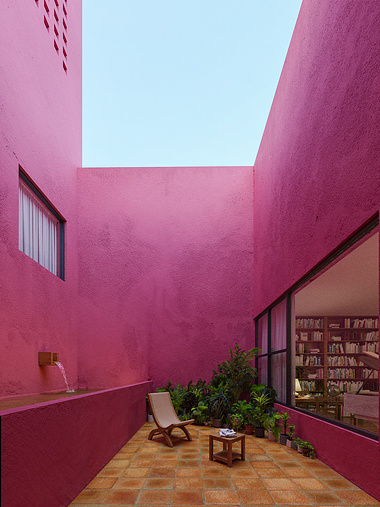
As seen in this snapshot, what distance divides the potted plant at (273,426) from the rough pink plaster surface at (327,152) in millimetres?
398

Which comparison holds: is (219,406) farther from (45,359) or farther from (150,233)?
(150,233)

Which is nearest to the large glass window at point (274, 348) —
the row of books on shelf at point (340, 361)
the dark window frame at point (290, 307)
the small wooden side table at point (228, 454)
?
the dark window frame at point (290, 307)

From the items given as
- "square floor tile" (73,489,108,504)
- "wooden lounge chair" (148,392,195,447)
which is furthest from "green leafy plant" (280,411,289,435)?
"square floor tile" (73,489,108,504)

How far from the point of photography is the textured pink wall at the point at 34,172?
5.04 metres

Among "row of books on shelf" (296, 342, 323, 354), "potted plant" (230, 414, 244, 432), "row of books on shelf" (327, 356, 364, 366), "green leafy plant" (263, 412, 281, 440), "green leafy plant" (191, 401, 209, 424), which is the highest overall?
"row of books on shelf" (296, 342, 323, 354)

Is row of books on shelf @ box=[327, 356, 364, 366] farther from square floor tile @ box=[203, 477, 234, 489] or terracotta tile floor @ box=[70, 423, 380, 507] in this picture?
square floor tile @ box=[203, 477, 234, 489]

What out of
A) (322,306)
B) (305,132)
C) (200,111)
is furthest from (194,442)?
(200,111)

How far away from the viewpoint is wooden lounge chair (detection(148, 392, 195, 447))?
5395 millimetres

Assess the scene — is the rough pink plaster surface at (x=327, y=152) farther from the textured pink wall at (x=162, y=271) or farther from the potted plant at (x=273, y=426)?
the textured pink wall at (x=162, y=271)

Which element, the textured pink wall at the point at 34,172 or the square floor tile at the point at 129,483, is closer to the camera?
the square floor tile at the point at 129,483

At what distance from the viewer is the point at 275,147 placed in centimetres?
→ 661

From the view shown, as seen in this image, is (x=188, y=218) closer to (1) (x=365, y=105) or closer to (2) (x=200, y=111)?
(1) (x=365, y=105)

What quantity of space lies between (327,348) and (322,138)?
5046mm

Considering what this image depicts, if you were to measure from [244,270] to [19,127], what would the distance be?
5.71m
